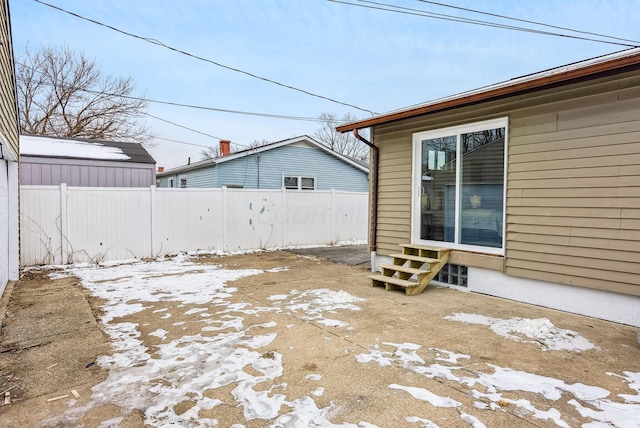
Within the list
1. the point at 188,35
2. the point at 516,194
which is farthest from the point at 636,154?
the point at 188,35

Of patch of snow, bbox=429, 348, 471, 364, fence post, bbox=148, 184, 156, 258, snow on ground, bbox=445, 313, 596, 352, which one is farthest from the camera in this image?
fence post, bbox=148, 184, 156, 258

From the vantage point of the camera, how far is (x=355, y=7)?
8.73 metres

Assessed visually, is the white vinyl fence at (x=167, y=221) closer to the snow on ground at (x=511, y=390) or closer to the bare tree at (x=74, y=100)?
the snow on ground at (x=511, y=390)

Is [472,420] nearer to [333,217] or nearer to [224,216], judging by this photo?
[224,216]

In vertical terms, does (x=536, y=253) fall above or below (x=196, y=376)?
above

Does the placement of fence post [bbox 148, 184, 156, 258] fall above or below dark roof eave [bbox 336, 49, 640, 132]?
below

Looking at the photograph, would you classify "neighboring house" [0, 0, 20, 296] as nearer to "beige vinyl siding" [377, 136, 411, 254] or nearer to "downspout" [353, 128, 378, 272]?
"downspout" [353, 128, 378, 272]

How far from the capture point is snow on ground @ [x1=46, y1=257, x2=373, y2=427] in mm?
2117

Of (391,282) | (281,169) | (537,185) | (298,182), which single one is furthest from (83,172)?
(537,185)

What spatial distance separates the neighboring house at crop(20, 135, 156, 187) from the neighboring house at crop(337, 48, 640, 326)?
7.11 m

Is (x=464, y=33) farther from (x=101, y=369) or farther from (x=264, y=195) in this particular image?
(x=101, y=369)

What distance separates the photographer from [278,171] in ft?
45.4

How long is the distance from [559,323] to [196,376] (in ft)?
11.2

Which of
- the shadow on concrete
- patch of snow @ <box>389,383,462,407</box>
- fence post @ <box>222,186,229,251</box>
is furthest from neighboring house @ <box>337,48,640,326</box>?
fence post @ <box>222,186,229,251</box>
